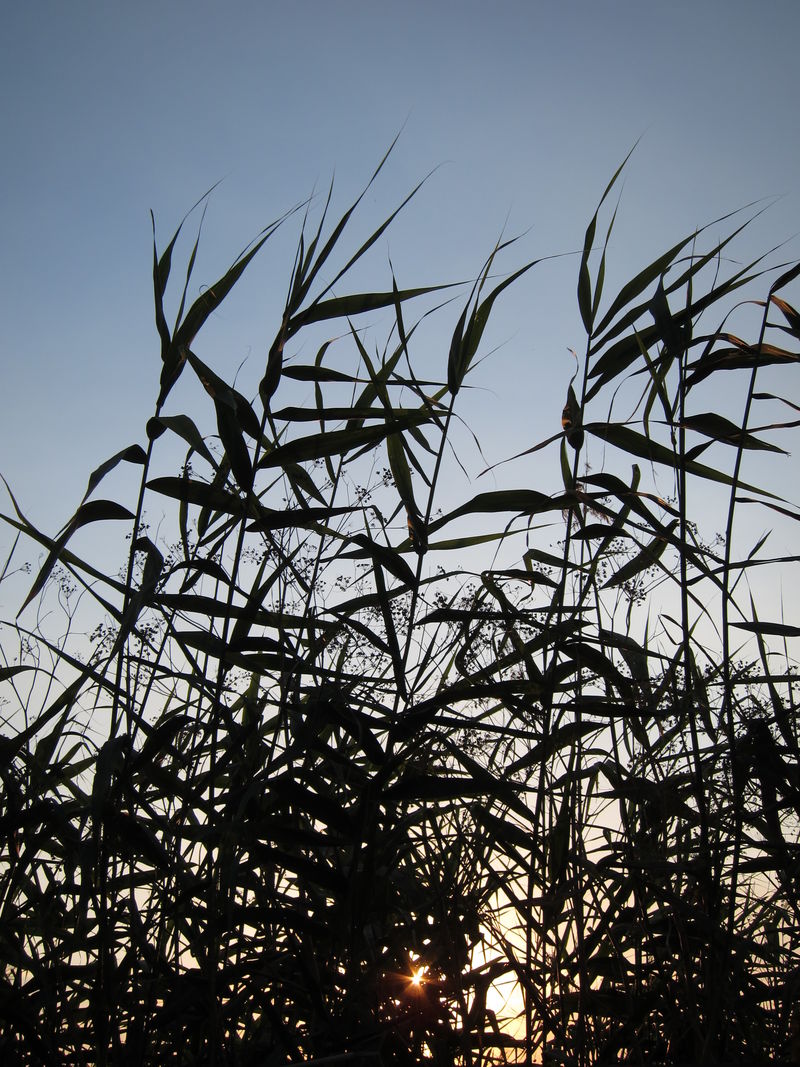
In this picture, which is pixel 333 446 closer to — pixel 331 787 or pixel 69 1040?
pixel 331 787

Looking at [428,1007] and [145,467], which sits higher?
[145,467]

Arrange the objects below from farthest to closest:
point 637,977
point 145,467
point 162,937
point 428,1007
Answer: point 145,467 → point 162,937 → point 637,977 → point 428,1007

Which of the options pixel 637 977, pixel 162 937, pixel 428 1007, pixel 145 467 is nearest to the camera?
pixel 428 1007

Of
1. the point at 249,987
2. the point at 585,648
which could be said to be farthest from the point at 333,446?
the point at 249,987


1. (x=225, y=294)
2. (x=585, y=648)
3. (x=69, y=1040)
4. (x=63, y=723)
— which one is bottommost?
(x=69, y=1040)

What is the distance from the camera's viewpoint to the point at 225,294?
66.3 inches

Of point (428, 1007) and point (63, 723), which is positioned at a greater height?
point (63, 723)

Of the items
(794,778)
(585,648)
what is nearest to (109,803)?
(585,648)

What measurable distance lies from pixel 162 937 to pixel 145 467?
885 mm

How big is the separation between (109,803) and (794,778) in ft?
3.86

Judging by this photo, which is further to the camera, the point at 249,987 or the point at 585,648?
the point at 585,648

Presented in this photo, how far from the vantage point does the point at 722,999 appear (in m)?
1.32

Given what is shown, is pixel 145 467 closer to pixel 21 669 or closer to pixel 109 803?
pixel 21 669

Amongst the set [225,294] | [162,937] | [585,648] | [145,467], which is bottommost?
[162,937]
